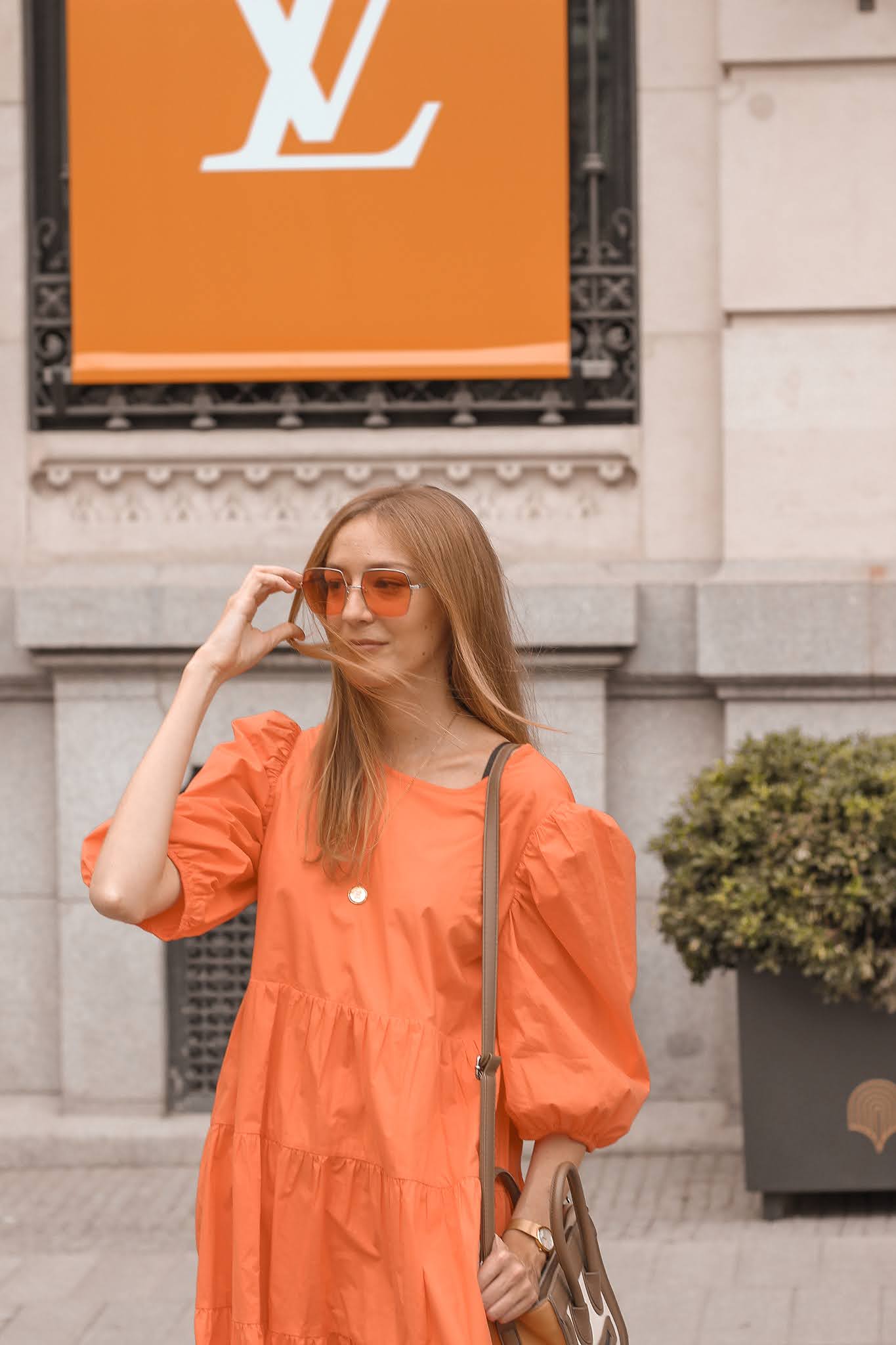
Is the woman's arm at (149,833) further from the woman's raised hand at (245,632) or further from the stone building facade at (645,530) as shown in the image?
the stone building facade at (645,530)

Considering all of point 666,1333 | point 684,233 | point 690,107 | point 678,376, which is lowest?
point 666,1333

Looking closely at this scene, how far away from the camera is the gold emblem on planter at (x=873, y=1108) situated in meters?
5.42

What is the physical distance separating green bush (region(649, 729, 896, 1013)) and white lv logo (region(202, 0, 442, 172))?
9.50 feet

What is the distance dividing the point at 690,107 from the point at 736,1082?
3.87 metres

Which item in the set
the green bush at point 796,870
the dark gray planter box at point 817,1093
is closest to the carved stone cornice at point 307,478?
the green bush at point 796,870

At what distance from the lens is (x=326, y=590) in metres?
2.67

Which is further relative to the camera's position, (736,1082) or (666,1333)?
(736,1082)

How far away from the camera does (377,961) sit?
2.53 m

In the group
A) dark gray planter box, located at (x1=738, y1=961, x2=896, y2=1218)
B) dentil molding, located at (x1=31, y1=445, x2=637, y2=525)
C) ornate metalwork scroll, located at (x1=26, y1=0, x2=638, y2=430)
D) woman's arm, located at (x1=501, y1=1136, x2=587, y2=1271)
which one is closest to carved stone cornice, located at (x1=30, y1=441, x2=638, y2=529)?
dentil molding, located at (x1=31, y1=445, x2=637, y2=525)

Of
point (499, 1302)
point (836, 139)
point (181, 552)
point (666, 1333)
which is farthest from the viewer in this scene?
point (181, 552)

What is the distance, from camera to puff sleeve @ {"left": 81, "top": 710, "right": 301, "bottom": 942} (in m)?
2.63

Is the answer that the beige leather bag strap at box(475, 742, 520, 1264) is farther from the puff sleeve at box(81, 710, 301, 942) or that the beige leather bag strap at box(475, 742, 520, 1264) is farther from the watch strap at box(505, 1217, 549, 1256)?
the puff sleeve at box(81, 710, 301, 942)

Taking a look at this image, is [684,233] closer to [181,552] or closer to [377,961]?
[181,552]

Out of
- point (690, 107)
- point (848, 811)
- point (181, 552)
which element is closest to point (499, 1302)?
point (848, 811)
